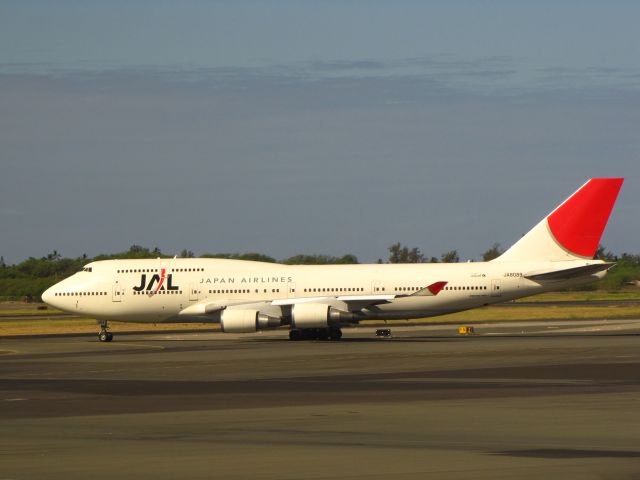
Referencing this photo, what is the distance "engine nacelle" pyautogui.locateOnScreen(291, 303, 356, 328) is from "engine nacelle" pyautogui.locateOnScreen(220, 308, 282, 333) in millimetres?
1144

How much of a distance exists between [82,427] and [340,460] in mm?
6119

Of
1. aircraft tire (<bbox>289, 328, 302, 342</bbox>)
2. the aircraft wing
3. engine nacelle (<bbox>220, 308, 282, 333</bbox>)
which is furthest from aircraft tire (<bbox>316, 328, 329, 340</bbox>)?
engine nacelle (<bbox>220, 308, 282, 333</bbox>)

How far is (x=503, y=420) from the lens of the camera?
19219 millimetres

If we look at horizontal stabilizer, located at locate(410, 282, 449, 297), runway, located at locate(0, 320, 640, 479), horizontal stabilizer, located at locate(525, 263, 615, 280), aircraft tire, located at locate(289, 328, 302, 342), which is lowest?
runway, located at locate(0, 320, 640, 479)

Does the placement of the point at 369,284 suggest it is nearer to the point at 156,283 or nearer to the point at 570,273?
the point at 570,273

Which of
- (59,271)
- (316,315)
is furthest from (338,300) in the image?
(59,271)

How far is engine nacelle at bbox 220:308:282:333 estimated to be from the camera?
169 feet

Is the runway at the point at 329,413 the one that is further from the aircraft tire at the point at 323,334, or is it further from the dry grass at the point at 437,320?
the dry grass at the point at 437,320

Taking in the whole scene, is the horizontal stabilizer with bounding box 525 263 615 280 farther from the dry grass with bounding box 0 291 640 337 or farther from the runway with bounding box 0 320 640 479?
the dry grass with bounding box 0 291 640 337

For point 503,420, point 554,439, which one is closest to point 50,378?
point 503,420

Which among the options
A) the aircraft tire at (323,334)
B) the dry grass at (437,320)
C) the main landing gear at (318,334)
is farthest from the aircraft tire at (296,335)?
the dry grass at (437,320)

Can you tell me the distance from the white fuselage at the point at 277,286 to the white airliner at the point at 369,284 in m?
0.04

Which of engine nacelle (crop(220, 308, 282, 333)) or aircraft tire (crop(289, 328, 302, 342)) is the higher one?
engine nacelle (crop(220, 308, 282, 333))

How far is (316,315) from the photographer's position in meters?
51.1
